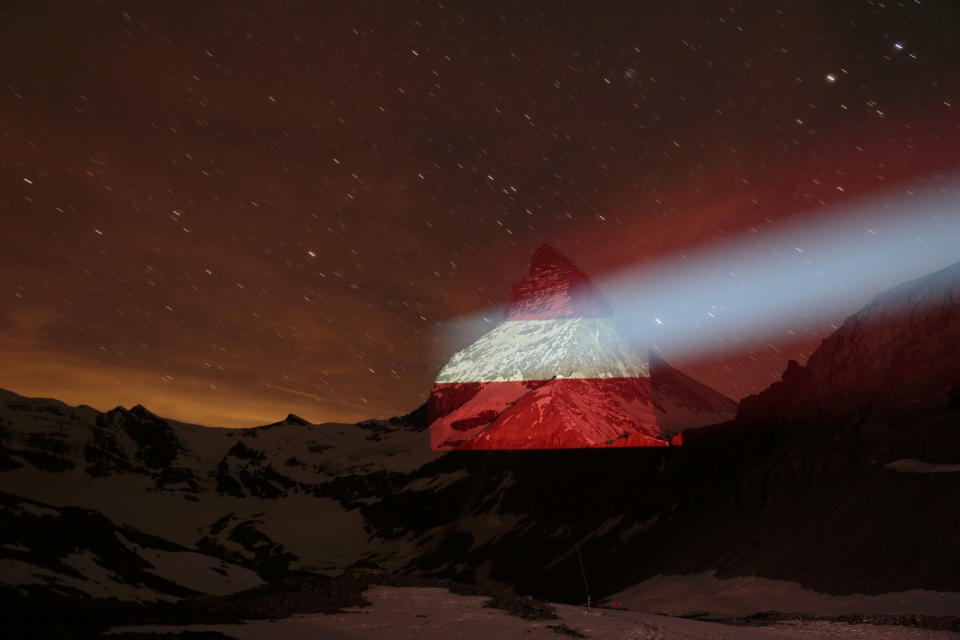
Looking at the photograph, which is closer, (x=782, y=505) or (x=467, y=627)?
(x=467, y=627)

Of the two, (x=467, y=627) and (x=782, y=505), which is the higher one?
(x=467, y=627)

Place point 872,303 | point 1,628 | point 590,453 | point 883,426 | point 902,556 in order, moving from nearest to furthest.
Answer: point 1,628 < point 902,556 < point 883,426 < point 872,303 < point 590,453

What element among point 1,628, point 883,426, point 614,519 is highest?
point 883,426

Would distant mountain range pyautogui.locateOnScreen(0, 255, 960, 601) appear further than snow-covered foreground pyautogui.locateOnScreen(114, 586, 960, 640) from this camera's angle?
Yes

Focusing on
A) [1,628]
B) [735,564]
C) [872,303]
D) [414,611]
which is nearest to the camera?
[1,628]

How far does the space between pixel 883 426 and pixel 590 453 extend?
317 feet

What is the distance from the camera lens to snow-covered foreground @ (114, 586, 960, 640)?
19.5 meters

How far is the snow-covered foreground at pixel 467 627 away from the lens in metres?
19.5

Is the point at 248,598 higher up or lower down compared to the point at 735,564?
higher up

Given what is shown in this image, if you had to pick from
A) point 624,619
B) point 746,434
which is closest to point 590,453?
point 746,434

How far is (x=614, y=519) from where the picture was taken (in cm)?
12100

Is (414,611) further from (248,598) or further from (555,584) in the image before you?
(555,584)

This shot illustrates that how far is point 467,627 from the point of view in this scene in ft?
69.5

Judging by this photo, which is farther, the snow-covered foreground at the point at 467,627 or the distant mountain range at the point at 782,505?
the distant mountain range at the point at 782,505
